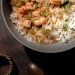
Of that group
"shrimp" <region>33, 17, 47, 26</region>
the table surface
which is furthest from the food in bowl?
the table surface

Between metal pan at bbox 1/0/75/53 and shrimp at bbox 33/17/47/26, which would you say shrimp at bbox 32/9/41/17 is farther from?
metal pan at bbox 1/0/75/53

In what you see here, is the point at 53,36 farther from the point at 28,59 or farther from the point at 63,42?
the point at 28,59

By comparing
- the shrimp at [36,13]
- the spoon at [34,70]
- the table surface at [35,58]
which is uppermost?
the shrimp at [36,13]

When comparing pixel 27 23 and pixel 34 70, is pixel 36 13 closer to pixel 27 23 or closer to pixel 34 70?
pixel 27 23

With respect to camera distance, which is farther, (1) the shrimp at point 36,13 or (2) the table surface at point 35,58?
(2) the table surface at point 35,58

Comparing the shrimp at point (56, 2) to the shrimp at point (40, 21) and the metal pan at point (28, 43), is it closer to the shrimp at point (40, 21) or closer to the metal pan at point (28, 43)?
the shrimp at point (40, 21)

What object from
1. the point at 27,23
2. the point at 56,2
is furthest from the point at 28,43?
the point at 56,2

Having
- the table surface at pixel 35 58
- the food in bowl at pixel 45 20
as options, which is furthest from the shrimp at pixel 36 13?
the table surface at pixel 35 58
